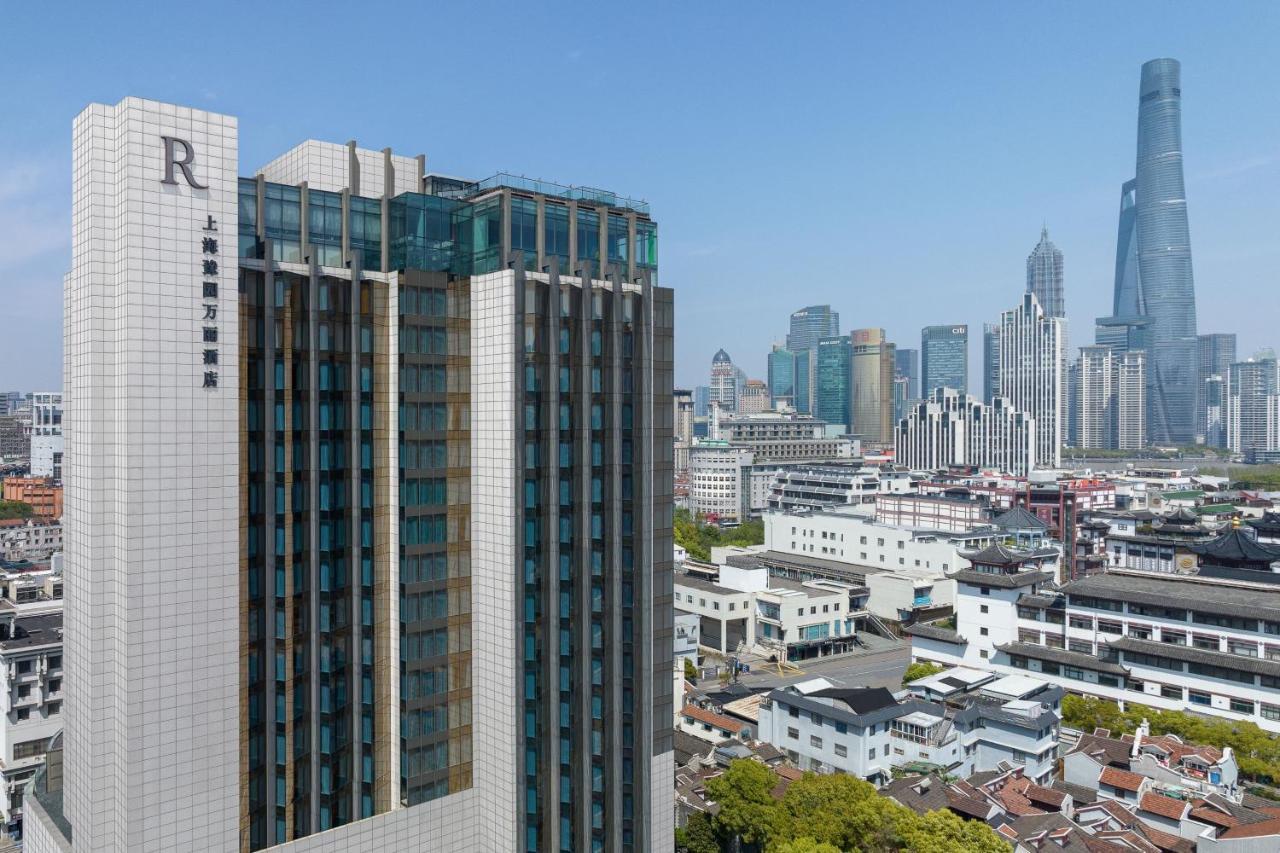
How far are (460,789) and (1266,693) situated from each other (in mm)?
50497

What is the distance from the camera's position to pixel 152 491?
26.8 m

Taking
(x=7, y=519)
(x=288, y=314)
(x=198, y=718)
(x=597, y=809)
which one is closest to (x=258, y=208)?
A: (x=288, y=314)

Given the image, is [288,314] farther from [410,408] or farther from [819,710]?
[819,710]

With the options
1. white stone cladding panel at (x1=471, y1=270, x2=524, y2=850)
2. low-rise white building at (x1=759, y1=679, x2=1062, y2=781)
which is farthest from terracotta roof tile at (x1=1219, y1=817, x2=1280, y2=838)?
white stone cladding panel at (x1=471, y1=270, x2=524, y2=850)

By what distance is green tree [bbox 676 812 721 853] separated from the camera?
41.8m

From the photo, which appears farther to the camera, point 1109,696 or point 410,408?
point 1109,696

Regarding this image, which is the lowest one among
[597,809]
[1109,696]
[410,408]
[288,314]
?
[1109,696]

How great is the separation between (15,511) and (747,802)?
131 m

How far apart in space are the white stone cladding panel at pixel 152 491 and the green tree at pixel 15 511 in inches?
4909

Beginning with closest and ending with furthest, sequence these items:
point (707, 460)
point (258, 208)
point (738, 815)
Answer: point (258, 208), point (738, 815), point (707, 460)

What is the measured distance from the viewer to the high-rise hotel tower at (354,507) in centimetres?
2700

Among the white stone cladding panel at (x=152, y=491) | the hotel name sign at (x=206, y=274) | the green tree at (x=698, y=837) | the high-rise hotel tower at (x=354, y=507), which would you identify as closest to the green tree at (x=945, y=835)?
the green tree at (x=698, y=837)

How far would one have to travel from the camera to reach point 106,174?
26.8 m

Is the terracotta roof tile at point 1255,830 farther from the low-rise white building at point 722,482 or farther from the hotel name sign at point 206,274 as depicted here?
the low-rise white building at point 722,482
